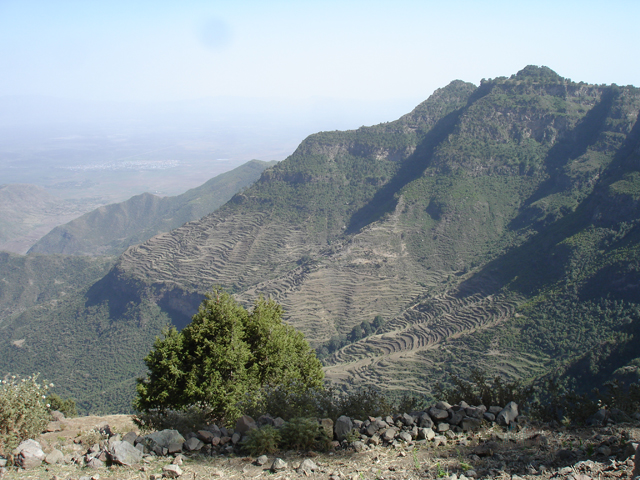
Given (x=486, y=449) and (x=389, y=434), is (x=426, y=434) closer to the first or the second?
(x=389, y=434)

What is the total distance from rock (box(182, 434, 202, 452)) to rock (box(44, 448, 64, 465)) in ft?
8.80

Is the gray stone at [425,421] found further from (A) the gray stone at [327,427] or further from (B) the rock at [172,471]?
(B) the rock at [172,471]

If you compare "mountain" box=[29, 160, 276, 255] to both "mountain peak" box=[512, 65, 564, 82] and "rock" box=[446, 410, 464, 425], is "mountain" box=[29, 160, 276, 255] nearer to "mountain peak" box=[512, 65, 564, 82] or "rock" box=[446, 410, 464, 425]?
"mountain peak" box=[512, 65, 564, 82]

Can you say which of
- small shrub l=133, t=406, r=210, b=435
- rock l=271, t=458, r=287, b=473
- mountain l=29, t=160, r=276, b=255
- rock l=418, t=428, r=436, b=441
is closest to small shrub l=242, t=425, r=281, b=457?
rock l=271, t=458, r=287, b=473

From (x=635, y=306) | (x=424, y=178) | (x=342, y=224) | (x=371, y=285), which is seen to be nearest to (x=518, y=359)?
(x=635, y=306)

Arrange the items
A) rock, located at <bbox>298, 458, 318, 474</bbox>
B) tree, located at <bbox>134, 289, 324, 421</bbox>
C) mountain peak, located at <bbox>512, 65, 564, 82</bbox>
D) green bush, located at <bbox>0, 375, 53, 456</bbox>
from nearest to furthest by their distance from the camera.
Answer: rock, located at <bbox>298, 458, 318, 474</bbox>, green bush, located at <bbox>0, 375, 53, 456</bbox>, tree, located at <bbox>134, 289, 324, 421</bbox>, mountain peak, located at <bbox>512, 65, 564, 82</bbox>

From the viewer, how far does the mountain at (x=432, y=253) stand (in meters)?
50.2

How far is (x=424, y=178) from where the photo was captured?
306 ft

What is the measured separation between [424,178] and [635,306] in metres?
52.1

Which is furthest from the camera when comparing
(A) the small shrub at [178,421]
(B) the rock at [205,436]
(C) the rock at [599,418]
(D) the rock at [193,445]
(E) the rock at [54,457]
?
(A) the small shrub at [178,421]

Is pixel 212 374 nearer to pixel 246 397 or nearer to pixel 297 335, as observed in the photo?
pixel 246 397

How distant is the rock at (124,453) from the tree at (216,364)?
15.5 ft

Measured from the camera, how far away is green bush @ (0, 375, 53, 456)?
10205 millimetres

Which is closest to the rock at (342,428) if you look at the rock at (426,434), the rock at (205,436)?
the rock at (426,434)
